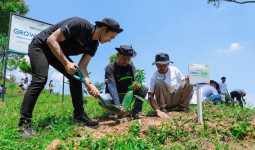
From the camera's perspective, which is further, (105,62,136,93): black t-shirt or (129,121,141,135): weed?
(105,62,136,93): black t-shirt

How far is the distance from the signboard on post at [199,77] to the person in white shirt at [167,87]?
63 cm

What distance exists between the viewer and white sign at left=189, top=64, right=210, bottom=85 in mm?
2064

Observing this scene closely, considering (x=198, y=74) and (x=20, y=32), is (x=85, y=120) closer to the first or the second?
(x=198, y=74)

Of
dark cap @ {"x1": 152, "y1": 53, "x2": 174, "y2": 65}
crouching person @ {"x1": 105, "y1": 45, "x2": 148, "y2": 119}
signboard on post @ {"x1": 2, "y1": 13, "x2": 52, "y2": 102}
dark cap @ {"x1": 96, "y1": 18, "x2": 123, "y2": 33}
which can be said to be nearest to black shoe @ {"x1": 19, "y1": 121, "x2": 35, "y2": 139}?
crouching person @ {"x1": 105, "y1": 45, "x2": 148, "y2": 119}

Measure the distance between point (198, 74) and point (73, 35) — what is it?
1.50 meters

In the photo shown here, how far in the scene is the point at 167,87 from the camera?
296cm

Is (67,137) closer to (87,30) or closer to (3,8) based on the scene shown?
(87,30)

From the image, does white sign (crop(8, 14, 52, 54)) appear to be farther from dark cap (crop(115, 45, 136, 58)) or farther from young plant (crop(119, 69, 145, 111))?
young plant (crop(119, 69, 145, 111))

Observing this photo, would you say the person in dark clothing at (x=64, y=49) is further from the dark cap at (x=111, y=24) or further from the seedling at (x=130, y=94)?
the seedling at (x=130, y=94)

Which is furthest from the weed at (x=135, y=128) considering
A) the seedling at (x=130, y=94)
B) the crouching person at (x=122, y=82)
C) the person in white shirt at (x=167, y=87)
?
the person in white shirt at (x=167, y=87)

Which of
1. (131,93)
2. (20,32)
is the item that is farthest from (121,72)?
(20,32)

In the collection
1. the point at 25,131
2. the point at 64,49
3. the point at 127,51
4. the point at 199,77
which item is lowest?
the point at 25,131

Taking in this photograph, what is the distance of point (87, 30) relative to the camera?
80.7 inches

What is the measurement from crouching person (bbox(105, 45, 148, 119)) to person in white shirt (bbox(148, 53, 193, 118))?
0.22m
